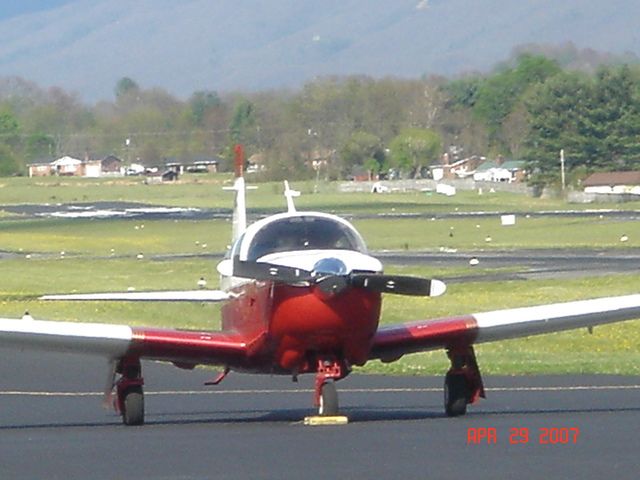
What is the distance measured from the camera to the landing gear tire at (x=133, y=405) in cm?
1428

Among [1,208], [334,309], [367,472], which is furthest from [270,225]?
[1,208]

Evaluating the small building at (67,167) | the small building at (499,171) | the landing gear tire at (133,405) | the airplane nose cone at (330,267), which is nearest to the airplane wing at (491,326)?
the airplane nose cone at (330,267)

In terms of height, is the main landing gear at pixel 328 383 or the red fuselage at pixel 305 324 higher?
the red fuselage at pixel 305 324

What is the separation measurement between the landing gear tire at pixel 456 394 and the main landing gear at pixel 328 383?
1315mm

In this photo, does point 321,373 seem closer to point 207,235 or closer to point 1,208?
point 207,235

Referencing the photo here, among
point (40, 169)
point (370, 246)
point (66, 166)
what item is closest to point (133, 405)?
point (370, 246)

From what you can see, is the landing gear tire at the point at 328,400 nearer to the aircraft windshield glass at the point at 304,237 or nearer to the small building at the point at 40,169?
the aircraft windshield glass at the point at 304,237

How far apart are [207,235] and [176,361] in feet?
161

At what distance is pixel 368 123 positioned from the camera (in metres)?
112

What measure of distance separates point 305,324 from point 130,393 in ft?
6.82

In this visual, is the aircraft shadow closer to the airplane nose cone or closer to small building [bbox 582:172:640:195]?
the airplane nose cone

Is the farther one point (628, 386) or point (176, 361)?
point (628, 386)

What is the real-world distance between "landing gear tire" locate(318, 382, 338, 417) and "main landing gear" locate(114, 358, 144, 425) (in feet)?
5.74

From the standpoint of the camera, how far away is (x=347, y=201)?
8731 centimetres
